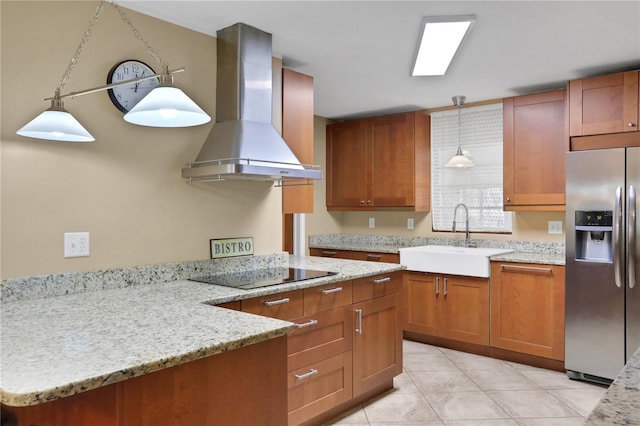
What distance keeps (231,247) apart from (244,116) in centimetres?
81

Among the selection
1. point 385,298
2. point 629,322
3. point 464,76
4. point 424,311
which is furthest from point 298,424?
point 464,76

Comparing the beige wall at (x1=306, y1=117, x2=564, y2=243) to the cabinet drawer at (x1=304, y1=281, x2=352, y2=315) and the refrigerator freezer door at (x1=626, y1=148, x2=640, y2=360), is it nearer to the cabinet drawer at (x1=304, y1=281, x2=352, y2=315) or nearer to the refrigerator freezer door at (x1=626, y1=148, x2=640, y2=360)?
the refrigerator freezer door at (x1=626, y1=148, x2=640, y2=360)

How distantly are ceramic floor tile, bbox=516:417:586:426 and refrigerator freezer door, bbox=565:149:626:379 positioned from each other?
0.67 m

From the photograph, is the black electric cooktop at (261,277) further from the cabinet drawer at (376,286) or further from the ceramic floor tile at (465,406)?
the ceramic floor tile at (465,406)

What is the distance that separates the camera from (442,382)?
10.6ft

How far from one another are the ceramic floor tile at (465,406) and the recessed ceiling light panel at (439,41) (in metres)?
2.25

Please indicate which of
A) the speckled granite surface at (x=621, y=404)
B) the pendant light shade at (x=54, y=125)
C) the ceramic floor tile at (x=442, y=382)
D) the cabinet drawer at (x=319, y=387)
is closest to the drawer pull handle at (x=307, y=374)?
the cabinet drawer at (x=319, y=387)

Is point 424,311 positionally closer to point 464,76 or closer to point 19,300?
point 464,76

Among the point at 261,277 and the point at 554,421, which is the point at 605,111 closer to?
the point at 554,421

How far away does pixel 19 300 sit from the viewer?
6.13 feet

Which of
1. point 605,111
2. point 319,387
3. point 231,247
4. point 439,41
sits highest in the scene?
point 439,41

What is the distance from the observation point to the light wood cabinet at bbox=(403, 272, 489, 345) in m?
3.74

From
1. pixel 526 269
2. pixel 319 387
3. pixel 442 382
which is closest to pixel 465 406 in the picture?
pixel 442 382

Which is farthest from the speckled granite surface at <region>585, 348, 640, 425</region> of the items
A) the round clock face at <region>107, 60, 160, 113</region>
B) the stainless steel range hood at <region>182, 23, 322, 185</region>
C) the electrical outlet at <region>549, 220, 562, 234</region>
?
the electrical outlet at <region>549, 220, 562, 234</region>
